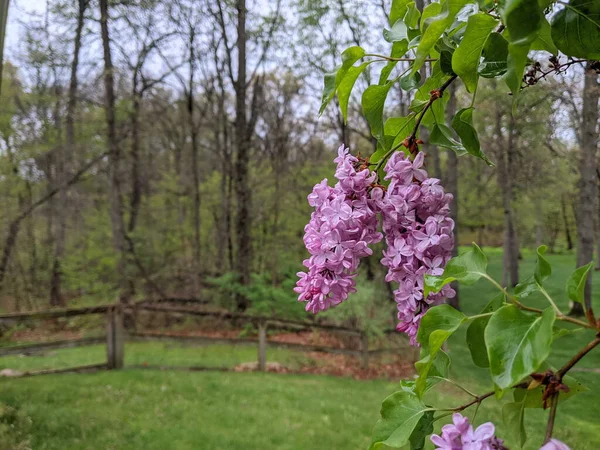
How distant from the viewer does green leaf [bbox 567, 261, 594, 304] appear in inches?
21.7

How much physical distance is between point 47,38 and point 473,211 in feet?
50.8

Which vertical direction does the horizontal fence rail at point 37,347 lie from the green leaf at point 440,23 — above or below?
below

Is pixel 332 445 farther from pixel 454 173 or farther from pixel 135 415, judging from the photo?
pixel 454 173

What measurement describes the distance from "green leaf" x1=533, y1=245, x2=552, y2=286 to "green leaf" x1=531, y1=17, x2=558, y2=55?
0.77 feet

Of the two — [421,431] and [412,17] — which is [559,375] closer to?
[421,431]

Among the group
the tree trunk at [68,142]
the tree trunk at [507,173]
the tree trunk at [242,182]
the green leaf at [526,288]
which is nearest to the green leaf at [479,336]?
the green leaf at [526,288]

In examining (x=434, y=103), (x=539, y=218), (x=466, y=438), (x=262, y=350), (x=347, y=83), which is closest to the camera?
(x=466, y=438)

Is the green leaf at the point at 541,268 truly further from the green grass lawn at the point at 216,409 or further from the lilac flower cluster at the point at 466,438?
the green grass lawn at the point at 216,409

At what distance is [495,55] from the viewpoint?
2.00 feet

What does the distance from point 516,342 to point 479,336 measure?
0.17m

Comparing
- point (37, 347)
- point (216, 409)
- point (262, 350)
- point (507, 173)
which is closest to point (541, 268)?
point (216, 409)

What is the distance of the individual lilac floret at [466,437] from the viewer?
53cm

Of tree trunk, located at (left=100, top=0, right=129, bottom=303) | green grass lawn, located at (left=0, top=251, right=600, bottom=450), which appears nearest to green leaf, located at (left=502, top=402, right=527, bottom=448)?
green grass lawn, located at (left=0, top=251, right=600, bottom=450)

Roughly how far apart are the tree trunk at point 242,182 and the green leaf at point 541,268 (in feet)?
34.0
